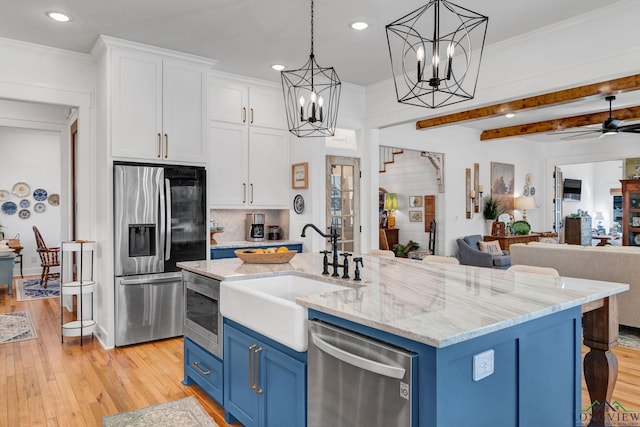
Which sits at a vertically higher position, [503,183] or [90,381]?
[503,183]

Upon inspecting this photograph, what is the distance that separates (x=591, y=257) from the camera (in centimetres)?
440

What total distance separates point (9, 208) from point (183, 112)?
6.09 meters

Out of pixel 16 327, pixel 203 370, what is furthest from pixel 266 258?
pixel 16 327

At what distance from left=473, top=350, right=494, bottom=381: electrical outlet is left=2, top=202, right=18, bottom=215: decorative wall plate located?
9548mm

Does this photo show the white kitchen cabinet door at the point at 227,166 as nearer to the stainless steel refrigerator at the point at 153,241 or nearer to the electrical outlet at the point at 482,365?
the stainless steel refrigerator at the point at 153,241

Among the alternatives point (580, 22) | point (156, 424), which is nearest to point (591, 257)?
point (580, 22)

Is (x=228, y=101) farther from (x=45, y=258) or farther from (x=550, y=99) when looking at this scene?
(x=45, y=258)

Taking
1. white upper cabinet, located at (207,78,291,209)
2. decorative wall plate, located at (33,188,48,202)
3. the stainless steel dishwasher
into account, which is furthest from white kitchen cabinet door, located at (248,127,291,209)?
decorative wall plate, located at (33,188,48,202)

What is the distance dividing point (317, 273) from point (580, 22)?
10.4 ft

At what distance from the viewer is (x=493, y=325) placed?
143 centimetres

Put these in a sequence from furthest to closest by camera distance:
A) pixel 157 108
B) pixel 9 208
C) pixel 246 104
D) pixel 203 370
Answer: pixel 9 208
pixel 246 104
pixel 157 108
pixel 203 370

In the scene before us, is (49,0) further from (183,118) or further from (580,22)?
(580,22)

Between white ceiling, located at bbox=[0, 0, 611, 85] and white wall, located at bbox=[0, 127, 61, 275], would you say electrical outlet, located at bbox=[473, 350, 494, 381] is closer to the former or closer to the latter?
white ceiling, located at bbox=[0, 0, 611, 85]

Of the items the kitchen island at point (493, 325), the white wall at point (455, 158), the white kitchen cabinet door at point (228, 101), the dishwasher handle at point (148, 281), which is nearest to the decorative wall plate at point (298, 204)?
the white kitchen cabinet door at point (228, 101)
